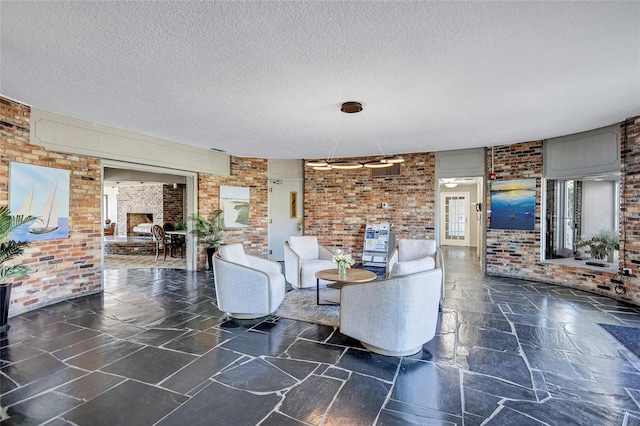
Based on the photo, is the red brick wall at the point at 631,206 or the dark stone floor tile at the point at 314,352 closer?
the dark stone floor tile at the point at 314,352

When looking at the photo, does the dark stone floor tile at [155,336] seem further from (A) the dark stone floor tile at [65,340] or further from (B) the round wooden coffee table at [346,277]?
(B) the round wooden coffee table at [346,277]

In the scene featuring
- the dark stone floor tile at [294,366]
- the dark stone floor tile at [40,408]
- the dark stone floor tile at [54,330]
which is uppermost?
the dark stone floor tile at [54,330]

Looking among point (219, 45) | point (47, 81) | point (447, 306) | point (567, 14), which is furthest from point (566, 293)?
point (47, 81)

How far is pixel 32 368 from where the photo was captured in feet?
8.39

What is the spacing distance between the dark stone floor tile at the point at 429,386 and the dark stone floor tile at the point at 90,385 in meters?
2.08

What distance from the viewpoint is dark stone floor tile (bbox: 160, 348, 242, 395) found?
2312 millimetres

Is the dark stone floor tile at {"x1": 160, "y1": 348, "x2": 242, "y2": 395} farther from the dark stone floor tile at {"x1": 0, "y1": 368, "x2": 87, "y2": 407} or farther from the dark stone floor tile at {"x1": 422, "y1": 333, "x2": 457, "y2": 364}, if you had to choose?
the dark stone floor tile at {"x1": 422, "y1": 333, "x2": 457, "y2": 364}

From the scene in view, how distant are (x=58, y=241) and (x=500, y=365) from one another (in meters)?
5.49

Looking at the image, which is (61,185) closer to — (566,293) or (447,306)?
(447,306)

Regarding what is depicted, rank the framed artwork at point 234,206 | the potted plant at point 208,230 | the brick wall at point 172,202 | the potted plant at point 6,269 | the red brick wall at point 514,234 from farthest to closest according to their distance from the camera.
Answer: the brick wall at point 172,202
the framed artwork at point 234,206
the potted plant at point 208,230
the red brick wall at point 514,234
the potted plant at point 6,269

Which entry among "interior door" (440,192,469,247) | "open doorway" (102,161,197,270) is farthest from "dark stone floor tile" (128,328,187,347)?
"interior door" (440,192,469,247)

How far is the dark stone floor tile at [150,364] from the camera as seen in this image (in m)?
2.45

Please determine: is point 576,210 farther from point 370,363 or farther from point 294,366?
point 294,366

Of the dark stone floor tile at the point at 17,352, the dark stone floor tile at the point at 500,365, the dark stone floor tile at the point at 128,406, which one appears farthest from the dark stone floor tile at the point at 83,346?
the dark stone floor tile at the point at 500,365
